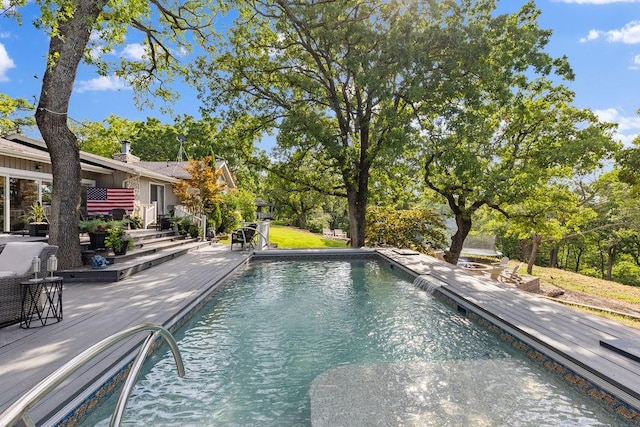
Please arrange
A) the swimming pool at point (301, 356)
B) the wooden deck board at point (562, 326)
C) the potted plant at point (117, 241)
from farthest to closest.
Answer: the potted plant at point (117, 241) < the wooden deck board at point (562, 326) < the swimming pool at point (301, 356)

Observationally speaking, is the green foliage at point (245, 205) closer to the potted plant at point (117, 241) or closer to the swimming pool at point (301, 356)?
the potted plant at point (117, 241)

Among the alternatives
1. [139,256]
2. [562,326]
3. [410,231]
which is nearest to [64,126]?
[139,256]

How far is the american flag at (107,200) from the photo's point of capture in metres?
12.9

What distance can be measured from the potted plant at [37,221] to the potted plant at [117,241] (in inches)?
100

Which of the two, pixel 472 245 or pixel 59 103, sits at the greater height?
pixel 59 103

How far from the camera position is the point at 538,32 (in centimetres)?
1188

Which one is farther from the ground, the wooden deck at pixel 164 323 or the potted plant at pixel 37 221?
the potted plant at pixel 37 221

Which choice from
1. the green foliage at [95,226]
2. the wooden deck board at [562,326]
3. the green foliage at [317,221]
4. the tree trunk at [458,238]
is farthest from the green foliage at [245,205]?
the wooden deck board at [562,326]

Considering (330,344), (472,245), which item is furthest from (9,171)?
(472,245)

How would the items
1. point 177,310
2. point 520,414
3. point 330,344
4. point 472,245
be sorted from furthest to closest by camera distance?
1. point 472,245
2. point 177,310
3. point 330,344
4. point 520,414

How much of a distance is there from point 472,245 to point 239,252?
1812 centimetres

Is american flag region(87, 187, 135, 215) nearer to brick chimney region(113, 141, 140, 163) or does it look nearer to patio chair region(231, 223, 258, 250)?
patio chair region(231, 223, 258, 250)

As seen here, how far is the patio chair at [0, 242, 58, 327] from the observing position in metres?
4.61

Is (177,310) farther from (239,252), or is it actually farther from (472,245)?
(472,245)
